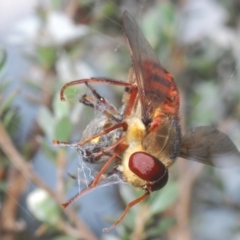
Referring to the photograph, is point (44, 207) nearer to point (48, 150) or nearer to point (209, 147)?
point (48, 150)

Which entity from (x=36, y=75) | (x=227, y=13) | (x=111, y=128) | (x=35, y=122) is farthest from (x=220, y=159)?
(x=227, y=13)

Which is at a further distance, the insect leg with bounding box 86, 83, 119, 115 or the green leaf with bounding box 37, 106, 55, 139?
the green leaf with bounding box 37, 106, 55, 139

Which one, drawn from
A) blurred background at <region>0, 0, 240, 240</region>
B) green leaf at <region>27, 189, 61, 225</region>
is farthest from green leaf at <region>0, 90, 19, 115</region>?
green leaf at <region>27, 189, 61, 225</region>

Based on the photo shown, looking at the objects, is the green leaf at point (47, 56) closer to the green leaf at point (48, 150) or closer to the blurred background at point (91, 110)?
the blurred background at point (91, 110)

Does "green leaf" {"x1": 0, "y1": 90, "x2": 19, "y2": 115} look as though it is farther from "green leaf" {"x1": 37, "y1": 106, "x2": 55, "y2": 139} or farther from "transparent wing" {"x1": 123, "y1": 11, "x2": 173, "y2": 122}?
"transparent wing" {"x1": 123, "y1": 11, "x2": 173, "y2": 122}

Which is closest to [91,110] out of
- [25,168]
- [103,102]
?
[103,102]

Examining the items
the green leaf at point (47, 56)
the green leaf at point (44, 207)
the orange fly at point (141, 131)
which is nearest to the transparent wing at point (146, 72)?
the orange fly at point (141, 131)

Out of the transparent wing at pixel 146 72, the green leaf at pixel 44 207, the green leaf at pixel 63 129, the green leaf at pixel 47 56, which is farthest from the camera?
the green leaf at pixel 47 56
